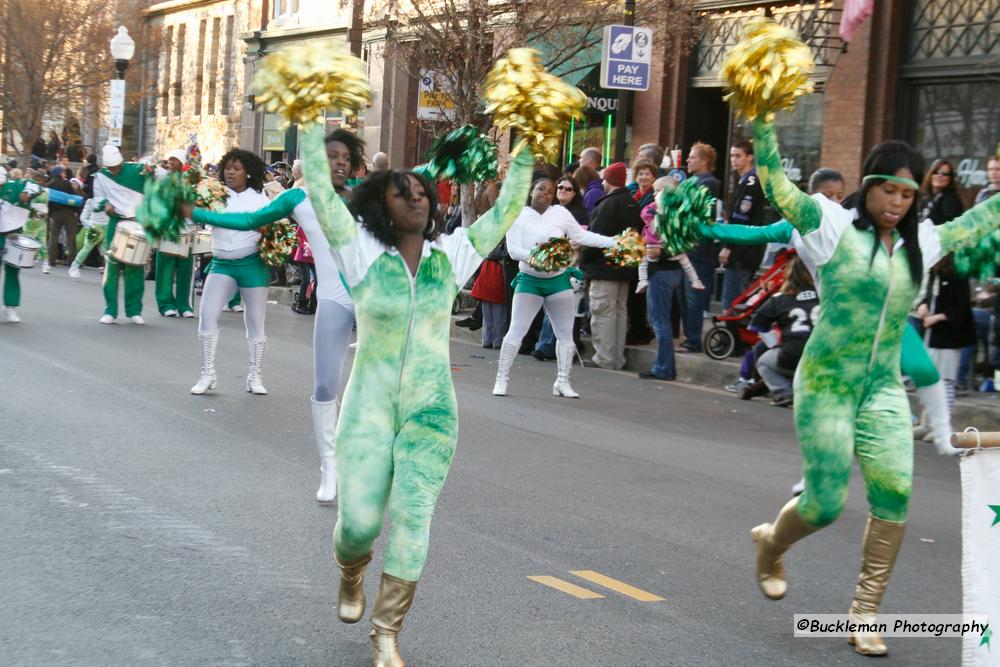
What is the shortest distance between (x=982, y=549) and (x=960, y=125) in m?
13.8

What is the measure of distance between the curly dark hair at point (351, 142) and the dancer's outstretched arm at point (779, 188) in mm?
2729

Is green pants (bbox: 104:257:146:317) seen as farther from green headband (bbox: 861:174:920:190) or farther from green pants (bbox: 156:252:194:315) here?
green headband (bbox: 861:174:920:190)

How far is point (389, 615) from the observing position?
180 inches

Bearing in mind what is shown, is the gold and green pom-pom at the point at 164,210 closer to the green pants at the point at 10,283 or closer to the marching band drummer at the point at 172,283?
the green pants at the point at 10,283

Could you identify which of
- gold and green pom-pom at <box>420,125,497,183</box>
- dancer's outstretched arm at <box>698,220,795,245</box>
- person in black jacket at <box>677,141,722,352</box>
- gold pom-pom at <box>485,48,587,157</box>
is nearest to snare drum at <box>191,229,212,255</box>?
person in black jacket at <box>677,141,722,352</box>

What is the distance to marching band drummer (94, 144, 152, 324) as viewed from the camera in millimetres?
17031

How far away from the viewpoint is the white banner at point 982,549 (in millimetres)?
4504

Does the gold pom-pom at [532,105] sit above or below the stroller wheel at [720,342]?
above

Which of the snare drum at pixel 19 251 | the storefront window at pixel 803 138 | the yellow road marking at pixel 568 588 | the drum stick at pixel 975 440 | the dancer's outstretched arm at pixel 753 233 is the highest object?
the storefront window at pixel 803 138

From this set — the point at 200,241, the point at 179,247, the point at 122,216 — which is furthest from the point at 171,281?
the point at 122,216

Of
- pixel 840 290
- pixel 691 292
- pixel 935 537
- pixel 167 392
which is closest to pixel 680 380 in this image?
pixel 691 292

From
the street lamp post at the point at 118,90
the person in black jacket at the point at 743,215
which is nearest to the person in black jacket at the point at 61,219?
the street lamp post at the point at 118,90

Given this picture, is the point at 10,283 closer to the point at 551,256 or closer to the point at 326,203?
the point at 551,256

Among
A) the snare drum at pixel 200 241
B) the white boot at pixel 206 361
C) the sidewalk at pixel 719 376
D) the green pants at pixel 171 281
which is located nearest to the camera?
the white boot at pixel 206 361
